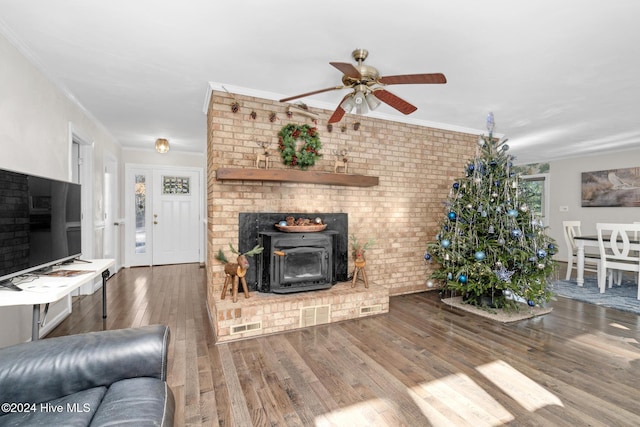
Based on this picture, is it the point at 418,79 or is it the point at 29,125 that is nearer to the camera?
the point at 418,79

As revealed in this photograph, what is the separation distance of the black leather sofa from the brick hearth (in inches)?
54.5

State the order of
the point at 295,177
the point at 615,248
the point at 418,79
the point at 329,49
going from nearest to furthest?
the point at 418,79, the point at 329,49, the point at 295,177, the point at 615,248

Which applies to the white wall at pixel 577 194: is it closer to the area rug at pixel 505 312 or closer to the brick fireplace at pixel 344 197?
the brick fireplace at pixel 344 197

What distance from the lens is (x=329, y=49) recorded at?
7.82 feet

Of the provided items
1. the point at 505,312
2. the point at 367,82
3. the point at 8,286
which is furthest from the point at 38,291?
the point at 505,312

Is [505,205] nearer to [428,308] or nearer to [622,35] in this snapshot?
[428,308]

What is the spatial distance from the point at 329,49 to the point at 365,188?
1909mm

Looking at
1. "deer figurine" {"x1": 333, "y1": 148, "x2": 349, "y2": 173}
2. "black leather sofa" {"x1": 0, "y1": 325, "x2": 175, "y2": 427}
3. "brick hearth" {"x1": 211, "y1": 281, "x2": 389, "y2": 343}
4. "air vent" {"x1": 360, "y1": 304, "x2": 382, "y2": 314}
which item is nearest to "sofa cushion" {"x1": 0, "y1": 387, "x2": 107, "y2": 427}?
"black leather sofa" {"x1": 0, "y1": 325, "x2": 175, "y2": 427}

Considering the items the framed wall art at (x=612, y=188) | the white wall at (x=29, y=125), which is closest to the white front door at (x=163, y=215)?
the white wall at (x=29, y=125)

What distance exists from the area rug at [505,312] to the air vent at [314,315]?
65.9 inches

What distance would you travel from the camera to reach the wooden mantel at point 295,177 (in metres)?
2.94

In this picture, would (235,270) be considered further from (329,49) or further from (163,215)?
(163,215)

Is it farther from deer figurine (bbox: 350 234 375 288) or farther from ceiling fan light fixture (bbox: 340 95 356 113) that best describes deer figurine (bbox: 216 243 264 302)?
ceiling fan light fixture (bbox: 340 95 356 113)

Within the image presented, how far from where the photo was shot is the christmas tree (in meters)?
3.35
